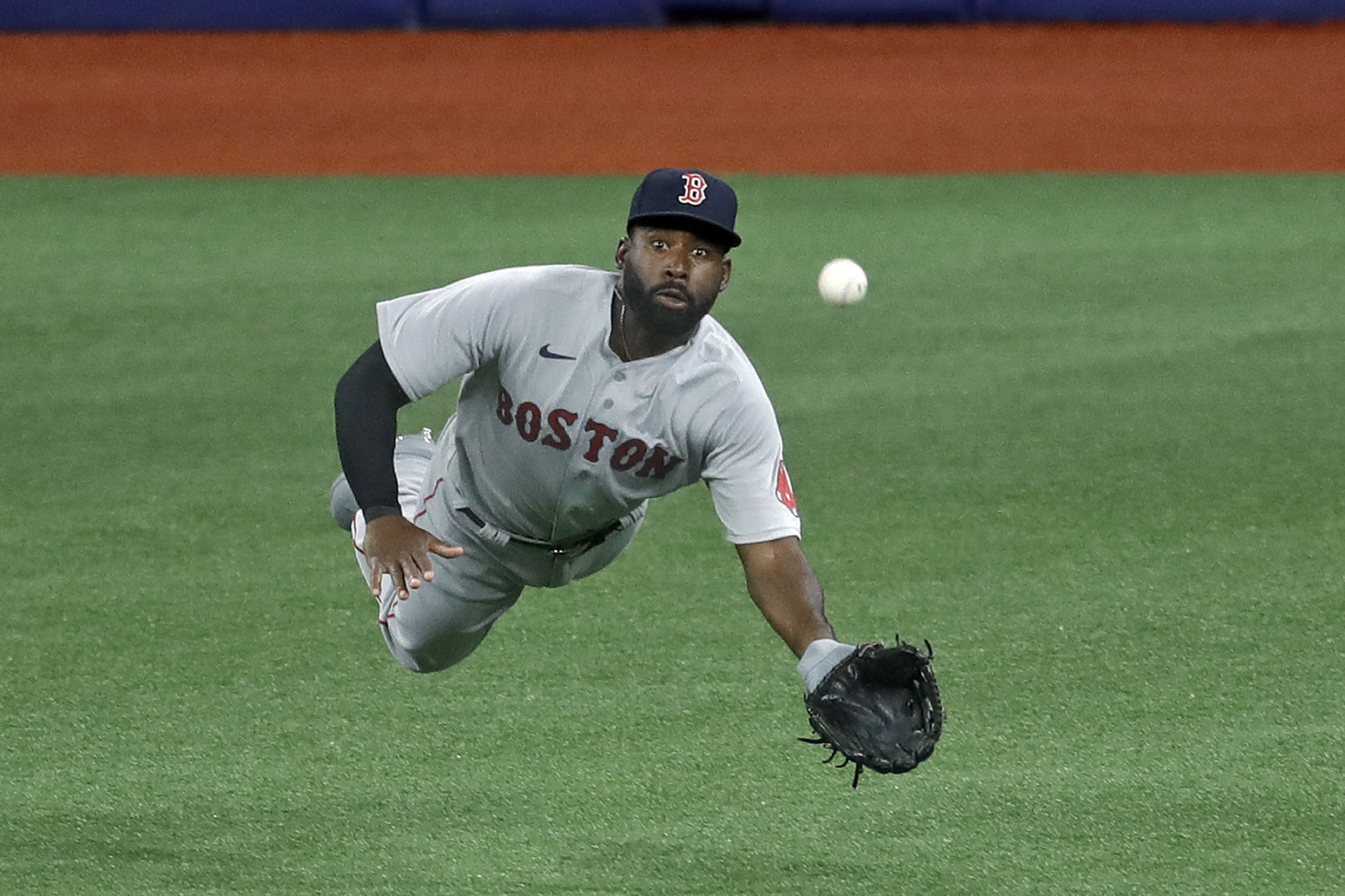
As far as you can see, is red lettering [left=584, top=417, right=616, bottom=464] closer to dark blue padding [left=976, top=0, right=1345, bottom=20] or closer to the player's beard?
the player's beard

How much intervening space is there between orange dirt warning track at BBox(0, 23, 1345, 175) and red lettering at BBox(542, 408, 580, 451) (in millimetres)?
10590

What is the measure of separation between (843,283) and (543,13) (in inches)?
438

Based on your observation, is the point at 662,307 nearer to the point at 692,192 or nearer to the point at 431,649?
the point at 692,192

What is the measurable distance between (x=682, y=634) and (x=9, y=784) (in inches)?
75.7

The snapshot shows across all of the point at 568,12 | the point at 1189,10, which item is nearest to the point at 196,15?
the point at 568,12

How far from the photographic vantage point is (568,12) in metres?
20.7

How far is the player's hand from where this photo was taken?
388 centimetres

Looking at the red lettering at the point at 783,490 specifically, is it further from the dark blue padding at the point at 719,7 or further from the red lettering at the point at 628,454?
the dark blue padding at the point at 719,7

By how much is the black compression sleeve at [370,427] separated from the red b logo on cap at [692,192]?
685mm

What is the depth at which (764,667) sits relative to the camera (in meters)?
5.74

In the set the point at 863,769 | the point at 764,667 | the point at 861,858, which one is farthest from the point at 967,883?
the point at 764,667

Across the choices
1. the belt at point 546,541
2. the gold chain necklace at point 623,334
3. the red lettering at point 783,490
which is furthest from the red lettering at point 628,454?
the belt at point 546,541

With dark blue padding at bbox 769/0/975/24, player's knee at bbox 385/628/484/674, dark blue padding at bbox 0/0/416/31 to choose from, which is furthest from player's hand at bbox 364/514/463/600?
dark blue padding at bbox 0/0/416/31

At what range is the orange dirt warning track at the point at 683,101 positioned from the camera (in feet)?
50.4
